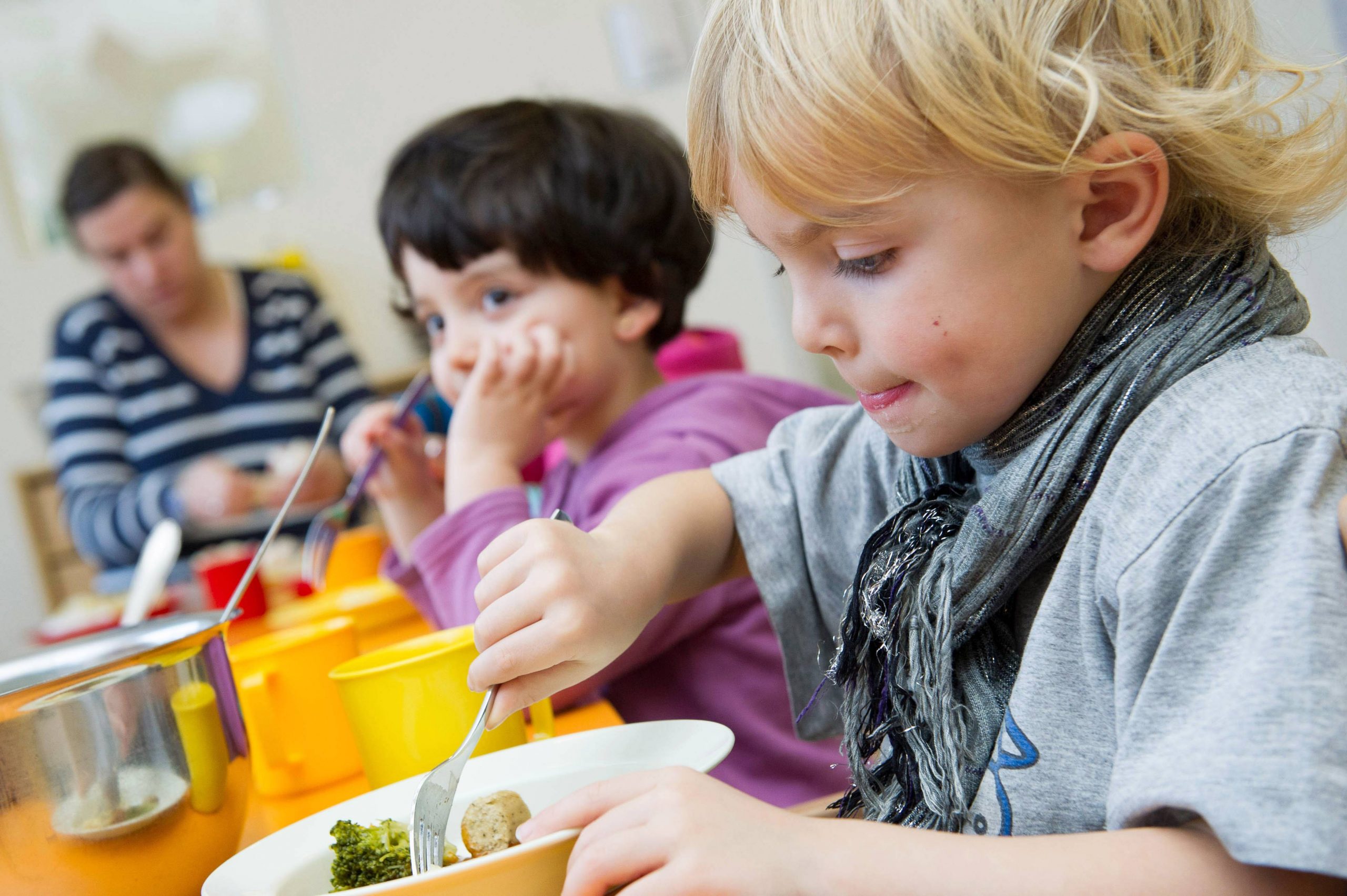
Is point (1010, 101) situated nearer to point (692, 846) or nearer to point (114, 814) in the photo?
point (692, 846)

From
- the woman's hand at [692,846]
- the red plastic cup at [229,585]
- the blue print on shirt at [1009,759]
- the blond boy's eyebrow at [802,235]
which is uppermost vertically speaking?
the blond boy's eyebrow at [802,235]

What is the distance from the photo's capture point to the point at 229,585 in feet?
4.46

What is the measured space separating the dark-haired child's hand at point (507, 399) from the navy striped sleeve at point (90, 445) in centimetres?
153

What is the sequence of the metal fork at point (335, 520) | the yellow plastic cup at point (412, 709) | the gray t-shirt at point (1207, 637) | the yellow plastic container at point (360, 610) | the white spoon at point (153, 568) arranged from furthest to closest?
the metal fork at point (335, 520)
the yellow plastic container at point (360, 610)
the white spoon at point (153, 568)
the yellow plastic cup at point (412, 709)
the gray t-shirt at point (1207, 637)

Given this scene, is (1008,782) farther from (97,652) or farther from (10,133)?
(10,133)

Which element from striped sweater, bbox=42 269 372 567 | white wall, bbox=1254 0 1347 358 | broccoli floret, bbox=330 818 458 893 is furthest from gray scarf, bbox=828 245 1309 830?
striped sweater, bbox=42 269 372 567

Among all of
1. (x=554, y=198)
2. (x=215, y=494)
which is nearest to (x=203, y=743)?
(x=554, y=198)

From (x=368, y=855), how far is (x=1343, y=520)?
0.40m

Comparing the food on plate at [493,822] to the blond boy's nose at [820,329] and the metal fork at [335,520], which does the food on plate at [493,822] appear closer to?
the blond boy's nose at [820,329]

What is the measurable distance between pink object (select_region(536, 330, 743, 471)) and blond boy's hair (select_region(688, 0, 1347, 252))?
823 millimetres

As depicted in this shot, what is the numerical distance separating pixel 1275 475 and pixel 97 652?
1.91 ft

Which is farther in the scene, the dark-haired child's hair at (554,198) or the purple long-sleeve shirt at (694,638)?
the dark-haired child's hair at (554,198)

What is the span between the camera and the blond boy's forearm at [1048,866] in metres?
0.37

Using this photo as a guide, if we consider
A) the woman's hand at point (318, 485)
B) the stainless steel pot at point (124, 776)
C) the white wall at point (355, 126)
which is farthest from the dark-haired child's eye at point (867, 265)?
the white wall at point (355, 126)
